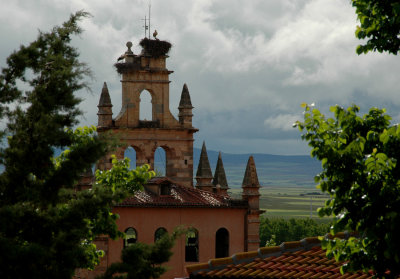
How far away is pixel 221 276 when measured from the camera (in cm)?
2422

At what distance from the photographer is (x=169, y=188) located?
48781 mm

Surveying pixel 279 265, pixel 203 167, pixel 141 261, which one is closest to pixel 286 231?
pixel 203 167

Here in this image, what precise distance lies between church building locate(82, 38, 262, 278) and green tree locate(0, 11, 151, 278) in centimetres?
2407

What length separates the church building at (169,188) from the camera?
4762 cm

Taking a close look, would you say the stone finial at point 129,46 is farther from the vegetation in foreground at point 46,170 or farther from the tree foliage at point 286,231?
the tree foliage at point 286,231

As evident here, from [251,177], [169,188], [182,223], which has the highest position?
[251,177]

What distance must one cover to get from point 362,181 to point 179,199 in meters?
31.2

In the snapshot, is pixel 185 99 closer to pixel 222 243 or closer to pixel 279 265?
pixel 222 243

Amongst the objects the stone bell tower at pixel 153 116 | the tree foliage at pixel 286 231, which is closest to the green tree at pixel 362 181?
the stone bell tower at pixel 153 116

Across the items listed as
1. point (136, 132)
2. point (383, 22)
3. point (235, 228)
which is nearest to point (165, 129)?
point (136, 132)

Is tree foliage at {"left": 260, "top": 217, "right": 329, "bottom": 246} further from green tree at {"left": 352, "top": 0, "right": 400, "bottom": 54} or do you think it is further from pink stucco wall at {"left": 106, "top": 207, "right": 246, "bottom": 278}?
green tree at {"left": 352, "top": 0, "right": 400, "bottom": 54}

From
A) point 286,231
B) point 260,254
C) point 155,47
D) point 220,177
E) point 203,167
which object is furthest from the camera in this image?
point 286,231

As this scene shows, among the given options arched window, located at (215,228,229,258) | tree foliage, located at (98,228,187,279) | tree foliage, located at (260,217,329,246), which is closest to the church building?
arched window, located at (215,228,229,258)

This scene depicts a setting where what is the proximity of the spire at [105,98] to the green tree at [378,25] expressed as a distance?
107 feet
